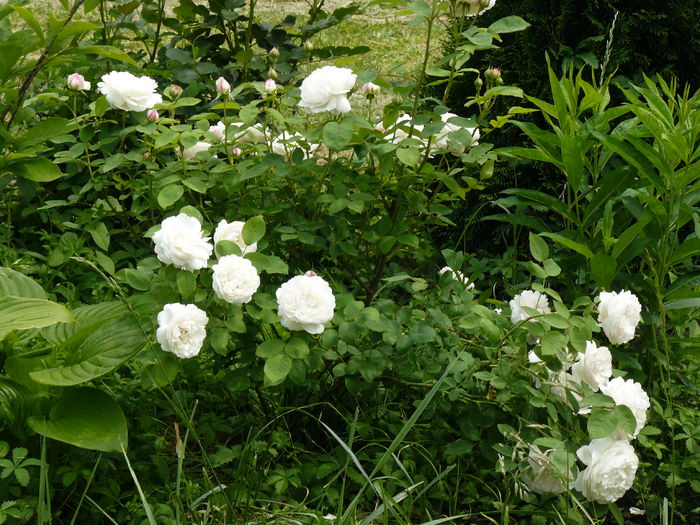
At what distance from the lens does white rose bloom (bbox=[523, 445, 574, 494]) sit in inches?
79.1

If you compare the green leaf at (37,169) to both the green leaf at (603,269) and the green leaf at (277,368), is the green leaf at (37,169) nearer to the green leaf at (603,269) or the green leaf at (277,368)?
the green leaf at (277,368)

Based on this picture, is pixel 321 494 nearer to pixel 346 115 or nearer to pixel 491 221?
pixel 346 115

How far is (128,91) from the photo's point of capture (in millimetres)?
2508

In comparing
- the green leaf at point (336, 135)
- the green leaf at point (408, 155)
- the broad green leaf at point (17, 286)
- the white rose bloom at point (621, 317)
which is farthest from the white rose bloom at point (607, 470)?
the broad green leaf at point (17, 286)

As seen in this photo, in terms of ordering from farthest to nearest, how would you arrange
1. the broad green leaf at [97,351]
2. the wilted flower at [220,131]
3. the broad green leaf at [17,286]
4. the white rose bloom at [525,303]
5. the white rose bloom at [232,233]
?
the wilted flower at [220,131]
the broad green leaf at [17,286]
the white rose bloom at [525,303]
the white rose bloom at [232,233]
the broad green leaf at [97,351]

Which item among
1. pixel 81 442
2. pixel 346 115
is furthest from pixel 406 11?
pixel 81 442

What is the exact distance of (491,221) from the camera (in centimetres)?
341

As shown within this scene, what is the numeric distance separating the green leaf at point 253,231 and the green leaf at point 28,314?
48 centimetres

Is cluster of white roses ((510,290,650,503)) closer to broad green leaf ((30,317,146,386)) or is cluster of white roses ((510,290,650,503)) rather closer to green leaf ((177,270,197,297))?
green leaf ((177,270,197,297))

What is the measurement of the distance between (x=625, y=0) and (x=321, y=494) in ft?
7.19

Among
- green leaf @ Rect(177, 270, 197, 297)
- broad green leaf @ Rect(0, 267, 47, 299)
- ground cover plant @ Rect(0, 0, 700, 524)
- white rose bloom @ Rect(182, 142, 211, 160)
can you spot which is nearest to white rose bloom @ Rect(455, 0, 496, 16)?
ground cover plant @ Rect(0, 0, 700, 524)

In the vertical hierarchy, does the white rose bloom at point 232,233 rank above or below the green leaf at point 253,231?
below

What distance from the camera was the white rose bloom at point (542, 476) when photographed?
2.01m

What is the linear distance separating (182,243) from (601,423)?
109 cm
